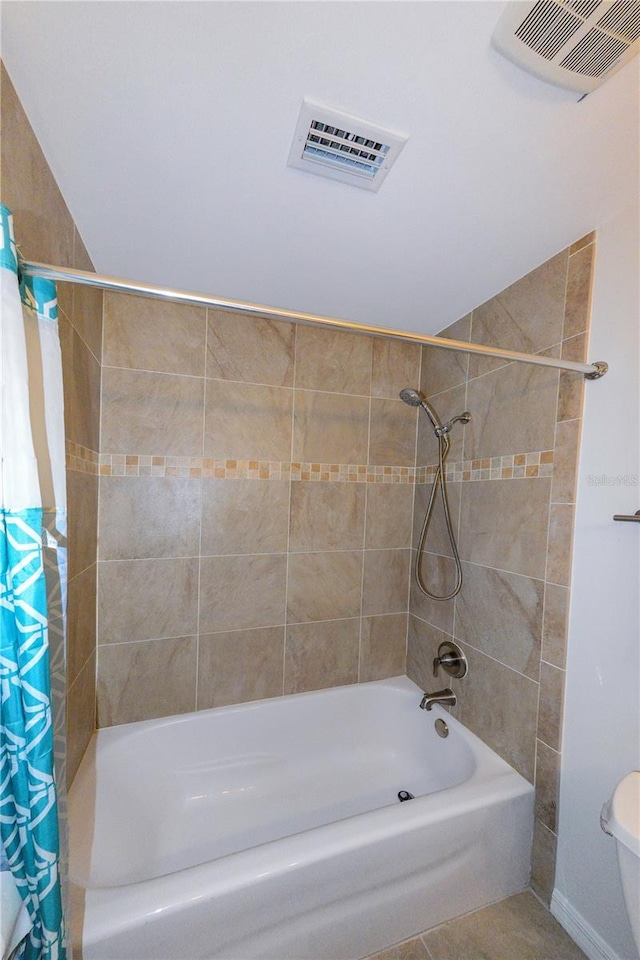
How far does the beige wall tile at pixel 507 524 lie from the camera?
4.36ft

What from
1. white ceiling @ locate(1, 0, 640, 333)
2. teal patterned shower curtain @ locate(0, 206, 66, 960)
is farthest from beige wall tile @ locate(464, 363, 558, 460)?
teal patterned shower curtain @ locate(0, 206, 66, 960)

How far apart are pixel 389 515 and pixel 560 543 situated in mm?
857

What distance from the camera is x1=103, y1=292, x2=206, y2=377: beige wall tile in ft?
5.11

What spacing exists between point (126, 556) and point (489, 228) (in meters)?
1.75

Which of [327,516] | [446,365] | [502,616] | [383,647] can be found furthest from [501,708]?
[446,365]

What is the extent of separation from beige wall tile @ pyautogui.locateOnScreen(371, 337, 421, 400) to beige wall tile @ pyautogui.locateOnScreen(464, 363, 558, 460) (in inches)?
16.2

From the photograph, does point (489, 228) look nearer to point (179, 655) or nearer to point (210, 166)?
point (210, 166)

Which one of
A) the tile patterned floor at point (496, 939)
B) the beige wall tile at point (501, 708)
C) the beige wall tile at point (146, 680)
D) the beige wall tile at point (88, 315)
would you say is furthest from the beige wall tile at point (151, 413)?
the tile patterned floor at point (496, 939)

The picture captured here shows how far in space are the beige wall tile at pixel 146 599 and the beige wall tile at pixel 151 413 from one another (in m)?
0.48

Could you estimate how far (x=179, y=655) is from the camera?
167 cm

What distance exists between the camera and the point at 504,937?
Result: 3.87 feet

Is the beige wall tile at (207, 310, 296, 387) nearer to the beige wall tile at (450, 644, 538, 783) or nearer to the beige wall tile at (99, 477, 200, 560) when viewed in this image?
the beige wall tile at (99, 477, 200, 560)

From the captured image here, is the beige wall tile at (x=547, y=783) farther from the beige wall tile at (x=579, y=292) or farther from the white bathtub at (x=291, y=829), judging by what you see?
the beige wall tile at (x=579, y=292)

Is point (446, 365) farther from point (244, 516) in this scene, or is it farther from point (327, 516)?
point (244, 516)
